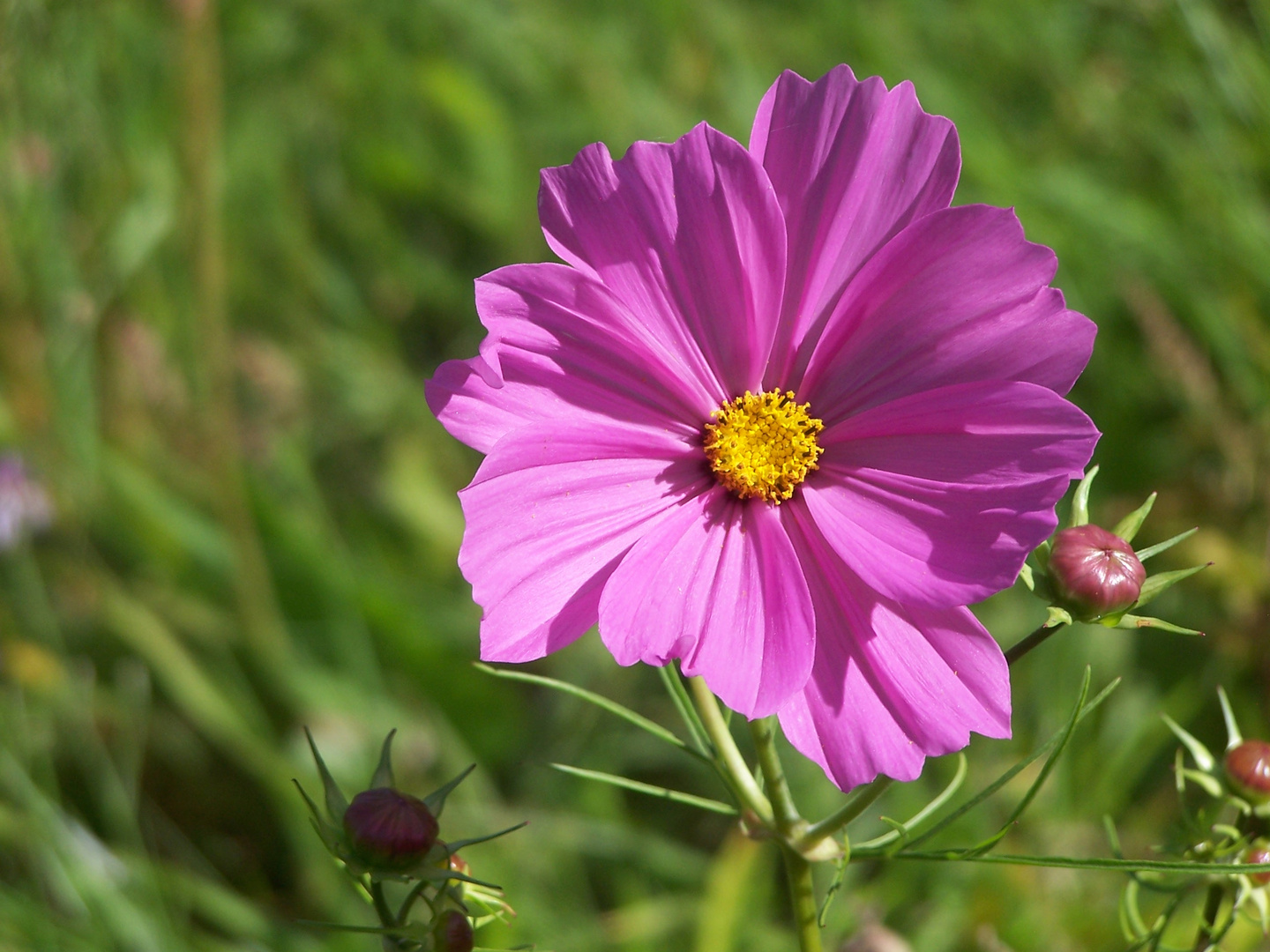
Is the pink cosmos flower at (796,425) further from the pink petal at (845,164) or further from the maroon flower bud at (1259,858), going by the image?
the maroon flower bud at (1259,858)

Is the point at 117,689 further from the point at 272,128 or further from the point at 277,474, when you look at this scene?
the point at 272,128

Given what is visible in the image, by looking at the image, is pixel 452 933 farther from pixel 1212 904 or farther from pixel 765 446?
pixel 1212 904

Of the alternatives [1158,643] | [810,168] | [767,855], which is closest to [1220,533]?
[1158,643]

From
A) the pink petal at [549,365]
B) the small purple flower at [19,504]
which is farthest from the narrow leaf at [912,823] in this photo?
the small purple flower at [19,504]

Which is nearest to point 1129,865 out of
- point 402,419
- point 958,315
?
point 958,315

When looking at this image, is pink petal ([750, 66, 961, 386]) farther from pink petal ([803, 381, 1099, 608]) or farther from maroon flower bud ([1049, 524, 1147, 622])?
maroon flower bud ([1049, 524, 1147, 622])
